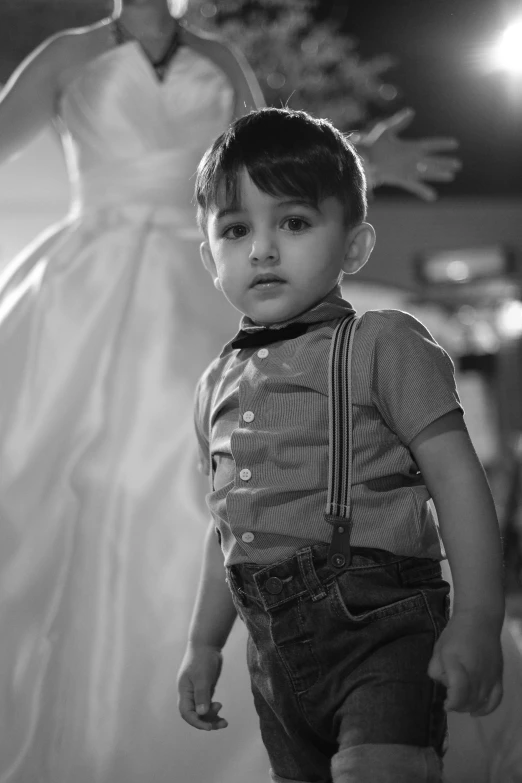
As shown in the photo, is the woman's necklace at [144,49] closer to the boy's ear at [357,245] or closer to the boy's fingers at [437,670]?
the boy's ear at [357,245]

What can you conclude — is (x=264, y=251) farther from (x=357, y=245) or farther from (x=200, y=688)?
(x=200, y=688)

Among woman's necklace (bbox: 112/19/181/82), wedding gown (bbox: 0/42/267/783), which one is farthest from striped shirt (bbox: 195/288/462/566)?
woman's necklace (bbox: 112/19/181/82)

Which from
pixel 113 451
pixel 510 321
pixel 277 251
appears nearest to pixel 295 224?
pixel 277 251

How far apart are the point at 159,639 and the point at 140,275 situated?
703 millimetres

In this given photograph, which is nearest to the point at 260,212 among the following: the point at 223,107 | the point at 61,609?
the point at 61,609

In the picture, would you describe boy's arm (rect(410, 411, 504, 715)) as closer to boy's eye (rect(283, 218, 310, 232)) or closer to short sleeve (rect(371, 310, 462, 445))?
short sleeve (rect(371, 310, 462, 445))

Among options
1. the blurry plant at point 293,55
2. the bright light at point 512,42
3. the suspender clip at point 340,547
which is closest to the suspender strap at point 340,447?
the suspender clip at point 340,547

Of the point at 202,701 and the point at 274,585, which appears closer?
the point at 274,585

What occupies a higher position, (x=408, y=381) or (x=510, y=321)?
(x=510, y=321)

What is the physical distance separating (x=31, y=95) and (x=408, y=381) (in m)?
1.33

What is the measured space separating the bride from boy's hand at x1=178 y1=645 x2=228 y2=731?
30 centimetres

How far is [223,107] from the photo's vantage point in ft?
6.46

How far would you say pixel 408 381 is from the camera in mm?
875

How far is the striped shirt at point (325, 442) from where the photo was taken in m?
0.88
